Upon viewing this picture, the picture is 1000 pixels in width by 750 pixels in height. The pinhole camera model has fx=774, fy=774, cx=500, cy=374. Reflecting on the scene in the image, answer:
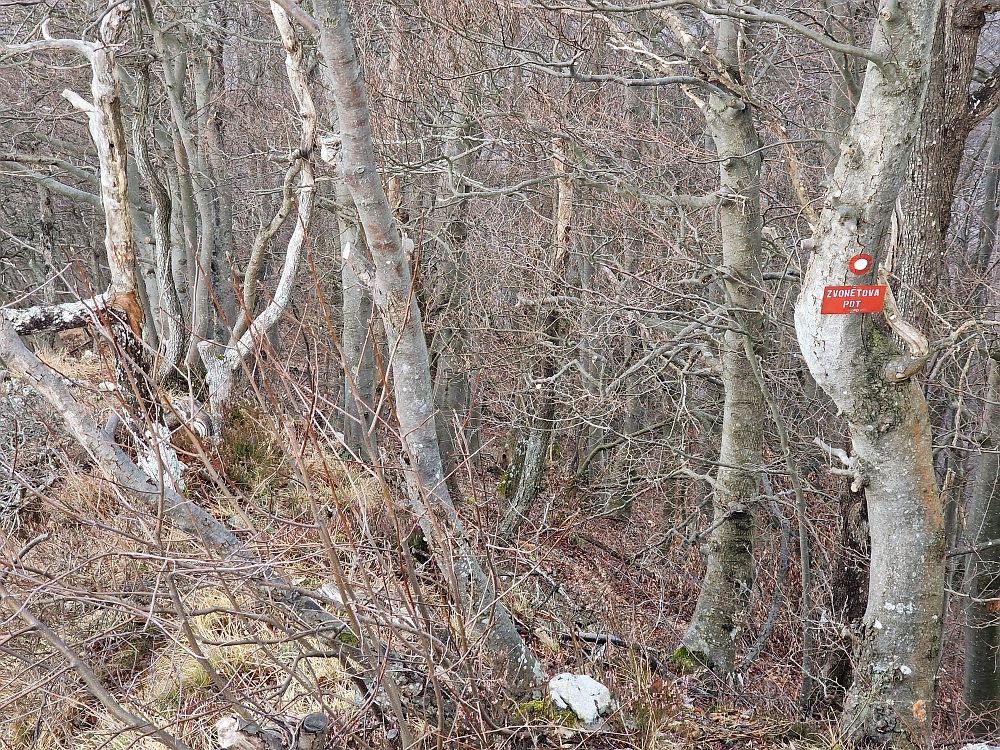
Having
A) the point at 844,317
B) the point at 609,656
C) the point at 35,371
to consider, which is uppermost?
the point at 844,317

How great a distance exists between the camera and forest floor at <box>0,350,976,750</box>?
2.72 meters

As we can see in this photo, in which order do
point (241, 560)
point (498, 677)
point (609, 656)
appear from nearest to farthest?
point (241, 560) < point (498, 677) < point (609, 656)

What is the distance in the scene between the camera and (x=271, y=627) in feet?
10.0

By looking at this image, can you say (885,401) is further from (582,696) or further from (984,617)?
(984,617)

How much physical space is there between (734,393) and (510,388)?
3661 millimetres

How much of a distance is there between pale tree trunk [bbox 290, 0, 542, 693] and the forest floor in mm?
166

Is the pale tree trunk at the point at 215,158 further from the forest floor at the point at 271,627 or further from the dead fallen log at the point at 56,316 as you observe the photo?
the forest floor at the point at 271,627

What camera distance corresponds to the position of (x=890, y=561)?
12.1 feet

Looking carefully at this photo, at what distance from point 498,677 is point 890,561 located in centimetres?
Answer: 196

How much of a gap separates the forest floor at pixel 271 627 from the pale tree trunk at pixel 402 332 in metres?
0.17

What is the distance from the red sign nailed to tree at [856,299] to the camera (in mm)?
3389

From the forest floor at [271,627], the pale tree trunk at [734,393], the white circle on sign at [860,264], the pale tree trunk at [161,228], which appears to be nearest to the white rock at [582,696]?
the forest floor at [271,627]

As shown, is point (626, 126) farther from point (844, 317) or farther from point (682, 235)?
point (844, 317)

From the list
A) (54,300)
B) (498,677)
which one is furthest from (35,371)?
(54,300)
